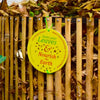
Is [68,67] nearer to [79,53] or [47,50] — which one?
[79,53]

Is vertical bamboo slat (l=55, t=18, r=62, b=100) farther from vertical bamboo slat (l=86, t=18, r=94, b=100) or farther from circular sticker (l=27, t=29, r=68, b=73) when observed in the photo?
vertical bamboo slat (l=86, t=18, r=94, b=100)

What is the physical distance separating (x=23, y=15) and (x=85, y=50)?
932mm

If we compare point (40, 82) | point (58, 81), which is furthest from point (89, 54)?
point (40, 82)

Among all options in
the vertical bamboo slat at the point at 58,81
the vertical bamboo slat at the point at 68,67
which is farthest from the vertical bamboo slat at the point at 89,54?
the vertical bamboo slat at the point at 58,81

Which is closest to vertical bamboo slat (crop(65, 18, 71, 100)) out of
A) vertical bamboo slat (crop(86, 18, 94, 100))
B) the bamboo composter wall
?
the bamboo composter wall

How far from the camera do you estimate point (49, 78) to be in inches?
122

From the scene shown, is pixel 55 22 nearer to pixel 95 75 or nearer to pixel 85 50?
pixel 85 50

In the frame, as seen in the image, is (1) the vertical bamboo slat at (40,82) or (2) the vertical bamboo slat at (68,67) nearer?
(2) the vertical bamboo slat at (68,67)

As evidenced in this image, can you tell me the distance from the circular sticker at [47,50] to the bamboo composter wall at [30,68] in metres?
0.07

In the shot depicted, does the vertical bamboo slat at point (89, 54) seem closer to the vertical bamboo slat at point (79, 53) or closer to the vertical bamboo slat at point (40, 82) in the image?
the vertical bamboo slat at point (79, 53)

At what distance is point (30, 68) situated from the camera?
3.22 metres

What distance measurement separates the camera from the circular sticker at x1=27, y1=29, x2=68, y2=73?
2.96m

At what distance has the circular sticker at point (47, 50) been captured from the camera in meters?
2.96

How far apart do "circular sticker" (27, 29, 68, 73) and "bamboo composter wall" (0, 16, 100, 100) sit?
7cm
